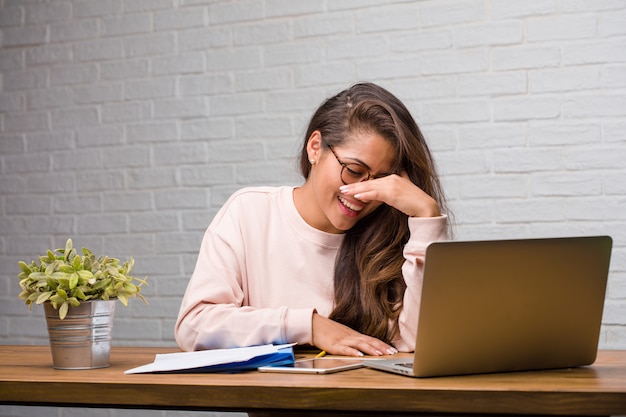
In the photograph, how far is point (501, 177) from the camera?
9.17ft

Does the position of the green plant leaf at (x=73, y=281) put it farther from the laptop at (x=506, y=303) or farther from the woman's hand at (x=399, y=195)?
the woman's hand at (x=399, y=195)

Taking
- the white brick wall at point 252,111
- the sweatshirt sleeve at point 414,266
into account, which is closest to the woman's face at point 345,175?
the sweatshirt sleeve at point 414,266

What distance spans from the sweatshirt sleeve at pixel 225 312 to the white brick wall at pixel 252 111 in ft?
3.79

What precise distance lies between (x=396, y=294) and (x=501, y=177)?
1.06m

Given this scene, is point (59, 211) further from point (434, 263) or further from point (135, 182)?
point (434, 263)

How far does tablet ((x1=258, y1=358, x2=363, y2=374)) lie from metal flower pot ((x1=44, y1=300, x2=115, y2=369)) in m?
0.30

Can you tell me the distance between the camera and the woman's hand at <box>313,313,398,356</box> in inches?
61.3

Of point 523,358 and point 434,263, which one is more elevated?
point 434,263

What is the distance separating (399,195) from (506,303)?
0.60m

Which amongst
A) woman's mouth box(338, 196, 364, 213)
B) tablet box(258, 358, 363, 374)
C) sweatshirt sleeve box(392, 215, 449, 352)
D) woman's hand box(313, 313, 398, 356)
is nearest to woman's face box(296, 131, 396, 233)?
woman's mouth box(338, 196, 364, 213)

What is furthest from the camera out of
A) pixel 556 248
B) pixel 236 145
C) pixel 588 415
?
pixel 236 145

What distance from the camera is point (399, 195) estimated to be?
1768 millimetres

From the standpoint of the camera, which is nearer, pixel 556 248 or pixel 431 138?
pixel 556 248

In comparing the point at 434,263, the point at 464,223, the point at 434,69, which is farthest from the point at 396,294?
the point at 434,69
